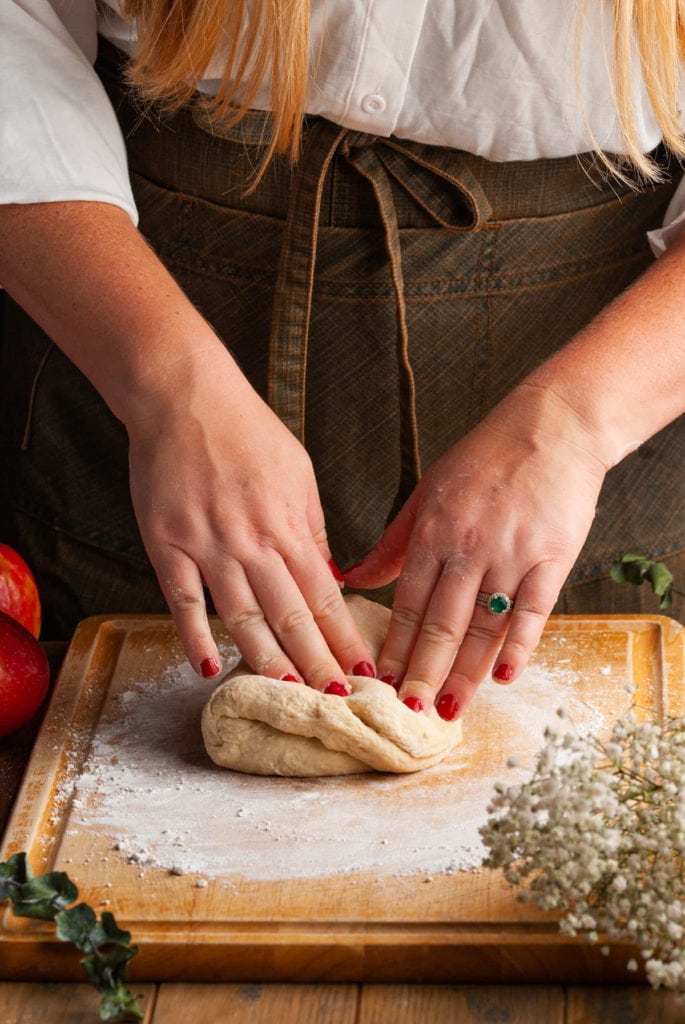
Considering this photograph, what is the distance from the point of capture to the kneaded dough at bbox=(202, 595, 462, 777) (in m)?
1.31

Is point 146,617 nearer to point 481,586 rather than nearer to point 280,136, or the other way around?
point 481,586

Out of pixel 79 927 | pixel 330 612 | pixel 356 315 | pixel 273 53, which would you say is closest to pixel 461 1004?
pixel 79 927

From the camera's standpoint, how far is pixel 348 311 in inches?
64.6

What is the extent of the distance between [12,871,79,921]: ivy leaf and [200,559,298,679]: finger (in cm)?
31

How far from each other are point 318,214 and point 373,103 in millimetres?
155

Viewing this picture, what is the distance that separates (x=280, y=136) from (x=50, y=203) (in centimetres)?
27

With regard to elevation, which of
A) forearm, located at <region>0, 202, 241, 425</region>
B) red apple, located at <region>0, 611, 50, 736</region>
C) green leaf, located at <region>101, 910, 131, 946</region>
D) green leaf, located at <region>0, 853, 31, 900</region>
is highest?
forearm, located at <region>0, 202, 241, 425</region>

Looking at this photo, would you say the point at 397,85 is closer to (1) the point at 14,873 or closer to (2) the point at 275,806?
(2) the point at 275,806

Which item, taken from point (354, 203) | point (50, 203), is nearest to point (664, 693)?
point (354, 203)

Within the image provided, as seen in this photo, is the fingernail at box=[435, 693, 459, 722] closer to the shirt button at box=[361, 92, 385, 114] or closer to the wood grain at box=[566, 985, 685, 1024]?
the wood grain at box=[566, 985, 685, 1024]

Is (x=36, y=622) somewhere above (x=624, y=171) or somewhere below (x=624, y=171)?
below

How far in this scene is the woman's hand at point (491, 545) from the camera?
4.29 ft

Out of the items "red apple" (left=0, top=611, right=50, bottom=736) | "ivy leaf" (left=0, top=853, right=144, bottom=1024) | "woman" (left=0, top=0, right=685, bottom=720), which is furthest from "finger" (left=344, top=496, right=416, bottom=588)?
"ivy leaf" (left=0, top=853, right=144, bottom=1024)

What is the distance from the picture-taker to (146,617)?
1.65 m
